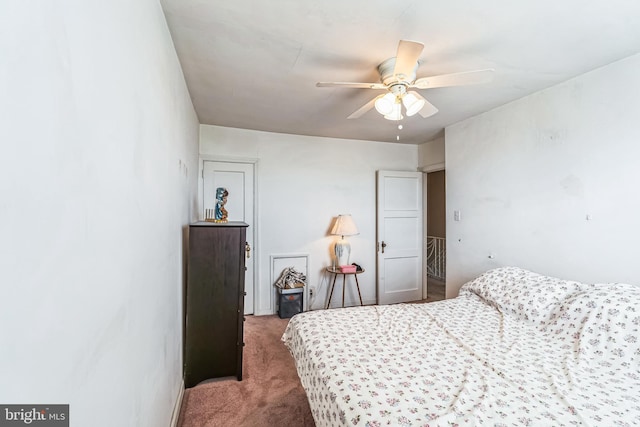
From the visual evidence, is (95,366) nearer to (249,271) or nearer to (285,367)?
(285,367)

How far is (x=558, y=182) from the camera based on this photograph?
7.90ft

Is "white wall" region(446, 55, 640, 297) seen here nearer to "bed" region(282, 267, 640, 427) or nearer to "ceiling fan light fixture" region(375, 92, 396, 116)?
"bed" region(282, 267, 640, 427)

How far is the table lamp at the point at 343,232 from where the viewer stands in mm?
3854

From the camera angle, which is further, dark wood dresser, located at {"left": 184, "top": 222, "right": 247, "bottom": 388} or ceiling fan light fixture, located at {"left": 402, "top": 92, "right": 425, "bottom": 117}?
dark wood dresser, located at {"left": 184, "top": 222, "right": 247, "bottom": 388}

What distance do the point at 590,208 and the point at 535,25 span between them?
1.46 meters

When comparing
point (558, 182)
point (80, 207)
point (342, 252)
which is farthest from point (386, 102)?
point (342, 252)

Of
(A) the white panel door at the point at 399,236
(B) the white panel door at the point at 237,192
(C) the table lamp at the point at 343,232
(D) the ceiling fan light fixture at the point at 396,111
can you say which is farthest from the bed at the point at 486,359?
(A) the white panel door at the point at 399,236

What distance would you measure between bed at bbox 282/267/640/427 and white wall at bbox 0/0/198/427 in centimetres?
89

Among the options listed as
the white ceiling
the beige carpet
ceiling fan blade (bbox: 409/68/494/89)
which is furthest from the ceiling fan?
the beige carpet

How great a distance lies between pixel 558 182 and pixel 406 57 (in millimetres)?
1840

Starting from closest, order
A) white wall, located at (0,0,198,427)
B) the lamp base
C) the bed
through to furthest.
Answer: white wall, located at (0,0,198,427) → the bed → the lamp base

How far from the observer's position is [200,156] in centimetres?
355

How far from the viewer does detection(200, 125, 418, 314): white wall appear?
378 cm

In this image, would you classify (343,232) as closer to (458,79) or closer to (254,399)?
(254,399)
